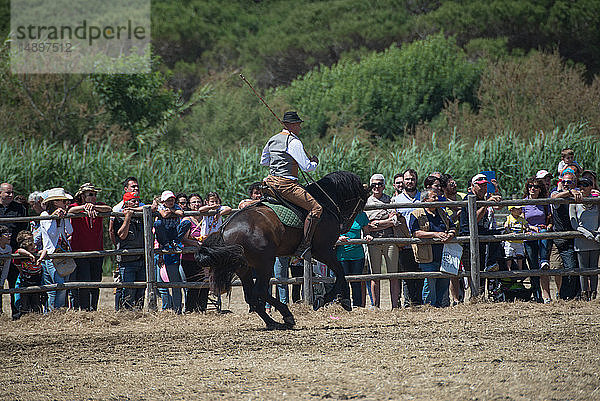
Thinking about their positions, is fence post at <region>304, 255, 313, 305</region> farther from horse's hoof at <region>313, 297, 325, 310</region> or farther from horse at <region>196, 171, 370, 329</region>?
horse at <region>196, 171, 370, 329</region>

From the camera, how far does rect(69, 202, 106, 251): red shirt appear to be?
10367 millimetres

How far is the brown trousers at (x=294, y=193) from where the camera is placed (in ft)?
28.3

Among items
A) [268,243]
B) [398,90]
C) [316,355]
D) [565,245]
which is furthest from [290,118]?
[398,90]

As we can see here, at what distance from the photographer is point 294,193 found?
8641 millimetres

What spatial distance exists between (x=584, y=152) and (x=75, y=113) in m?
17.5

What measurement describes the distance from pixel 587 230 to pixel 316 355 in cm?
481

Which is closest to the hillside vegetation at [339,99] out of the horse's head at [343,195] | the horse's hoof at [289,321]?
the horse's head at [343,195]

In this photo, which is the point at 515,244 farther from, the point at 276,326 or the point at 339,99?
the point at 339,99

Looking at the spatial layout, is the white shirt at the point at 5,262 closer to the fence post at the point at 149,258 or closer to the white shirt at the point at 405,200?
the fence post at the point at 149,258

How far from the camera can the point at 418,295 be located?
10.2 metres

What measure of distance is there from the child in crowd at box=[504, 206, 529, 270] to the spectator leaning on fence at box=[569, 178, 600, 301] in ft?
2.11

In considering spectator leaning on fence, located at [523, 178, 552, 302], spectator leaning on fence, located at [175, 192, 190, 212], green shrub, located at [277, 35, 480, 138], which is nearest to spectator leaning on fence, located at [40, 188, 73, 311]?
spectator leaning on fence, located at [175, 192, 190, 212]

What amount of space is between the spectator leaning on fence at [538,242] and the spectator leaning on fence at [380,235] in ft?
5.91

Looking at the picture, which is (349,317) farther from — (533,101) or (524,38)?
(524,38)
